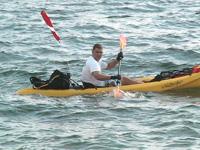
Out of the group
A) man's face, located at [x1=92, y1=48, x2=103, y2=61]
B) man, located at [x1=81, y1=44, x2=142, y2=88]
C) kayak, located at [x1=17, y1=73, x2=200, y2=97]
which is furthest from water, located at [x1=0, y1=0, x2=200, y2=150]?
man's face, located at [x1=92, y1=48, x2=103, y2=61]

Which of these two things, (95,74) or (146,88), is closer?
(95,74)

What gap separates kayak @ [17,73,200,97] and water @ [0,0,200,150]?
Result: 5.8 inches

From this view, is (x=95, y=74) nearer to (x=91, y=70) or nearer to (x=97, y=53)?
(x=91, y=70)

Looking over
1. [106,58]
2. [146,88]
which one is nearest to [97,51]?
[146,88]

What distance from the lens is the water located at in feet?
34.4

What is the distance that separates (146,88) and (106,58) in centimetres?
445

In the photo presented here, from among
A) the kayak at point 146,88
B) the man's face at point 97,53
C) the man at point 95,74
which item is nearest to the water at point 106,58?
the kayak at point 146,88

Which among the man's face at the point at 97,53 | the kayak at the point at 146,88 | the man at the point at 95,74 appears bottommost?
the kayak at the point at 146,88

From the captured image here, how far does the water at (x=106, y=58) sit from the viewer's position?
10.5 metres

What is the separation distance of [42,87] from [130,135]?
3.50 metres

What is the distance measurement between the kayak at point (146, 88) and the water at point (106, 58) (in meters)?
0.15

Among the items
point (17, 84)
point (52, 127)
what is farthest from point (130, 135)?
point (17, 84)

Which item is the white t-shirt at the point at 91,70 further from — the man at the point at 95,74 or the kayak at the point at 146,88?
the kayak at the point at 146,88

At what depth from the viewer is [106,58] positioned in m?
17.8
